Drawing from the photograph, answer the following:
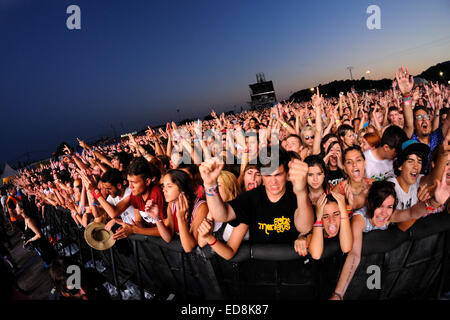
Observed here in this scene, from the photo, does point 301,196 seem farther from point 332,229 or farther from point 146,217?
point 146,217

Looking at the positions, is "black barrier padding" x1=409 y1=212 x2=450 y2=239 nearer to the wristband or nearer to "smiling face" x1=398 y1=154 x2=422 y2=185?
"smiling face" x1=398 y1=154 x2=422 y2=185

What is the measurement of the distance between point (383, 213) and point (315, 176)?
2.39 feet

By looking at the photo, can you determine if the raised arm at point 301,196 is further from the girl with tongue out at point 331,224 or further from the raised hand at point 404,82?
the raised hand at point 404,82

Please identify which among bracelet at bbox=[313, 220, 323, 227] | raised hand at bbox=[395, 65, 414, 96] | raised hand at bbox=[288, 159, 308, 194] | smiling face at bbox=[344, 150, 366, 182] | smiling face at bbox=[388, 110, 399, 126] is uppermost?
raised hand at bbox=[395, 65, 414, 96]

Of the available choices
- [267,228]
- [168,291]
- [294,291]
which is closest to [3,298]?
[168,291]

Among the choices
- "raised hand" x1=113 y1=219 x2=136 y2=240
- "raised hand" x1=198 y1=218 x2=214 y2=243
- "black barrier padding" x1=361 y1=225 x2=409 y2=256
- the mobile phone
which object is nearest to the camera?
"black barrier padding" x1=361 y1=225 x2=409 y2=256

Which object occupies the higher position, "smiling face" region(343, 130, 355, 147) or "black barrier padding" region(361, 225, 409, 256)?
"smiling face" region(343, 130, 355, 147)

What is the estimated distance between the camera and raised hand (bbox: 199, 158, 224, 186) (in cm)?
184

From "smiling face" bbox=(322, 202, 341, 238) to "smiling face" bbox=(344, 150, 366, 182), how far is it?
3.67 ft

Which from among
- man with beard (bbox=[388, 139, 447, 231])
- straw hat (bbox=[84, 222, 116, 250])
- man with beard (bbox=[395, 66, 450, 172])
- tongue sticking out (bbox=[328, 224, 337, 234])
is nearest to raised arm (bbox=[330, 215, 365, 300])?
tongue sticking out (bbox=[328, 224, 337, 234])

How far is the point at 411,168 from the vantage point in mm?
2268

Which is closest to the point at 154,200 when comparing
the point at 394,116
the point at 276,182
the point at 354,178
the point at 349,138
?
the point at 276,182

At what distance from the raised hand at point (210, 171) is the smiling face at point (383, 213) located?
4.66 feet

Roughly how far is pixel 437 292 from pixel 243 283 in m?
1.73
